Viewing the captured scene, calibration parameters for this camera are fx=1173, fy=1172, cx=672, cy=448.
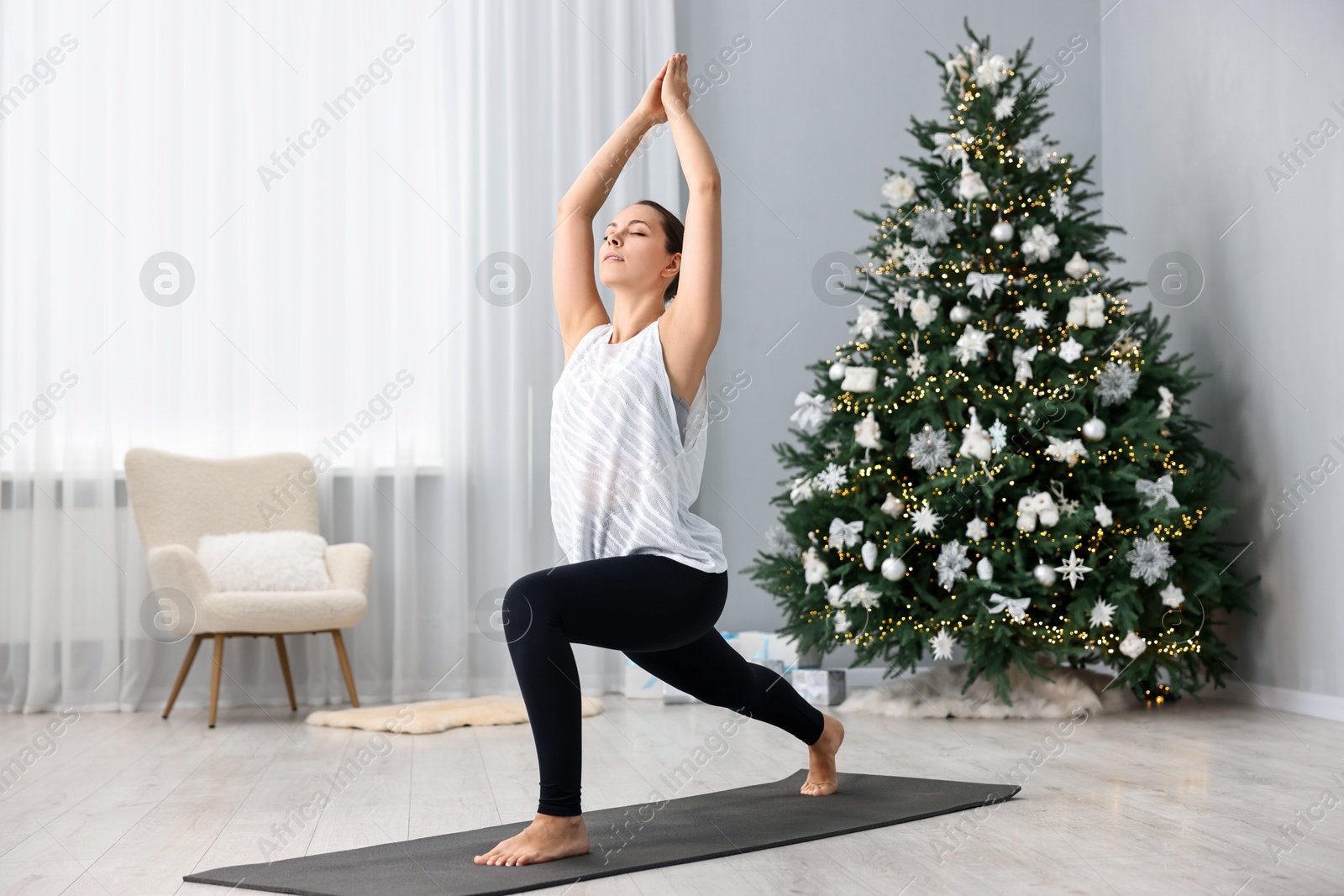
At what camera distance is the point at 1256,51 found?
399 cm

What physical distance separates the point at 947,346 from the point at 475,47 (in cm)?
226

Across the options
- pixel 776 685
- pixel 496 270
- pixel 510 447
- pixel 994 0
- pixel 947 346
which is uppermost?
pixel 994 0

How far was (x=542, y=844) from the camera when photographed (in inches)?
71.2

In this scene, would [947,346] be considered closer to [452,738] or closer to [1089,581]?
[1089,581]

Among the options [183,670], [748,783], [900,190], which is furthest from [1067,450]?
[183,670]

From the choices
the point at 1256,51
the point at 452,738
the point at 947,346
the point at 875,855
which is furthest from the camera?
the point at 1256,51

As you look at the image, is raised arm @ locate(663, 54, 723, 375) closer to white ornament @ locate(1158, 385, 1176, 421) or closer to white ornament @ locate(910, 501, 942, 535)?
white ornament @ locate(910, 501, 942, 535)

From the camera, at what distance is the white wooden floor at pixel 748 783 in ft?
5.84

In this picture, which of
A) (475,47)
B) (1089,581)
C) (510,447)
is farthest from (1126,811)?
(475,47)

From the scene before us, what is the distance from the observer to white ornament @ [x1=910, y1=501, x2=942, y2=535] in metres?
Answer: 3.57

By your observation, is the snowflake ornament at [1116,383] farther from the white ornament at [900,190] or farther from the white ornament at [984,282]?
the white ornament at [900,190]

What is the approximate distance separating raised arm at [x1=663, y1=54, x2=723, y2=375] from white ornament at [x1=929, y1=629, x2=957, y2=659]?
1.87 meters

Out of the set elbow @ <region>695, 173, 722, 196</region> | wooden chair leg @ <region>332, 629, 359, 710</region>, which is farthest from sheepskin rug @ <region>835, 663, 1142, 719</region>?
elbow @ <region>695, 173, 722, 196</region>
